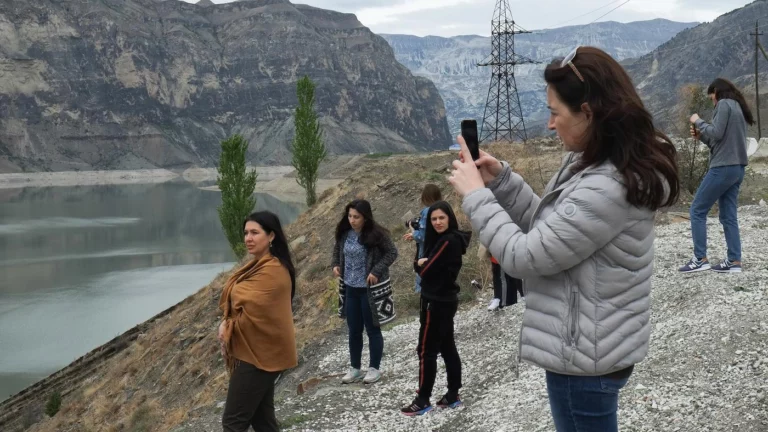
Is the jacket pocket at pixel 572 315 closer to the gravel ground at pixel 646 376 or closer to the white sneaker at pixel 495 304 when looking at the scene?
the gravel ground at pixel 646 376

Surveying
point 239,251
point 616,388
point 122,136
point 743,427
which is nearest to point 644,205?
point 616,388

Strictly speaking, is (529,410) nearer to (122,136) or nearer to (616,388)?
(616,388)

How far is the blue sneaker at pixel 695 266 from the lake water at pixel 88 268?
60.3 ft

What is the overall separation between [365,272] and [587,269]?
418 centimetres

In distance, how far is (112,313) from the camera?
28.8 m

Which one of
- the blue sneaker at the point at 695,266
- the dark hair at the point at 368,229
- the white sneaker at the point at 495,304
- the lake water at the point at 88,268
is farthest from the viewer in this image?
the lake water at the point at 88,268

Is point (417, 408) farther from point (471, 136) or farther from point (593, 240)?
point (593, 240)

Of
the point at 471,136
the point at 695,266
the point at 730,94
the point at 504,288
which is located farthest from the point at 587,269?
the point at 504,288

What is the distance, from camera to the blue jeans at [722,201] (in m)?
5.88

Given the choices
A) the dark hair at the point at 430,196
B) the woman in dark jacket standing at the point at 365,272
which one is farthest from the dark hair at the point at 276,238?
the dark hair at the point at 430,196

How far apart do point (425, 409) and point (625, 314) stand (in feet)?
11.1

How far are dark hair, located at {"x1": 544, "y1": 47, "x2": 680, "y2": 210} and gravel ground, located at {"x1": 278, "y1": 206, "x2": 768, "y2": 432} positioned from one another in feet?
7.83

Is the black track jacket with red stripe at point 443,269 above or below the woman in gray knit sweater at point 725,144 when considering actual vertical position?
below

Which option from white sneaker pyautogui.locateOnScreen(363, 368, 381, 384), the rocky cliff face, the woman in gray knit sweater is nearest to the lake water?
white sneaker pyautogui.locateOnScreen(363, 368, 381, 384)
